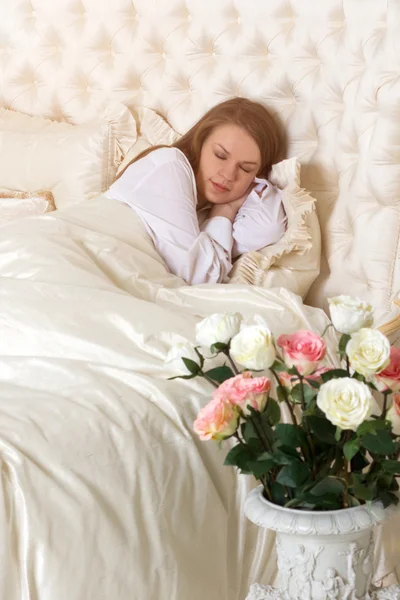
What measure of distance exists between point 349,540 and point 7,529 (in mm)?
472

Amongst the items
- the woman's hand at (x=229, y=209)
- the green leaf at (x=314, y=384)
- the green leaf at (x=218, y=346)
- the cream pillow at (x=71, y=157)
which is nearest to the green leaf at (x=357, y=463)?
the green leaf at (x=314, y=384)

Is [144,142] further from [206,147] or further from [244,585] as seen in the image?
[244,585]

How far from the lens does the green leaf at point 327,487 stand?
1.04m

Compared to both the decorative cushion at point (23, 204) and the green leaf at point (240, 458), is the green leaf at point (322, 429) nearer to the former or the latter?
the green leaf at point (240, 458)

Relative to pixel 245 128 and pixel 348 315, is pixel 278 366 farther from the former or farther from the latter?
pixel 245 128

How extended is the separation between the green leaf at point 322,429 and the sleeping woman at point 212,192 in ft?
3.50

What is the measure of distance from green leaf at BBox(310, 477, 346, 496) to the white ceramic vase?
3 cm

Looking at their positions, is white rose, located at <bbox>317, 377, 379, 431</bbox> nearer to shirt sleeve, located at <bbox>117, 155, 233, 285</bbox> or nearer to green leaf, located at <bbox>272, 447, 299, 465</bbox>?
green leaf, located at <bbox>272, 447, 299, 465</bbox>

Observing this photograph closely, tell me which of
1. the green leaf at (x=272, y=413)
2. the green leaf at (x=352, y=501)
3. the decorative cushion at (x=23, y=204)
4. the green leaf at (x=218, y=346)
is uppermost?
the green leaf at (x=218, y=346)

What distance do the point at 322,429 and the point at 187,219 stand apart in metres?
1.19

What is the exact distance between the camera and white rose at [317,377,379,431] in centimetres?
99

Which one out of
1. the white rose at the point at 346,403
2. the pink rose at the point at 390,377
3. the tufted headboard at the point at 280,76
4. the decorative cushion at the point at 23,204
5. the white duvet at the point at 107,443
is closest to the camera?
the white rose at the point at 346,403

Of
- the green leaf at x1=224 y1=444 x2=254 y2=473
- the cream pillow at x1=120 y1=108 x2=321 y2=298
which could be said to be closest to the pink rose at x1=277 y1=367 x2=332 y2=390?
the green leaf at x1=224 y1=444 x2=254 y2=473

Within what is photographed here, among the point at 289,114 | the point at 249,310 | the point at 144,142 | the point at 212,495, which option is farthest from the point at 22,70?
the point at 212,495
